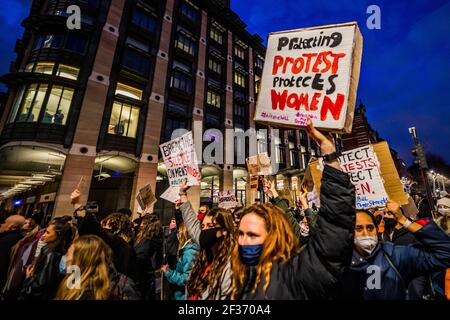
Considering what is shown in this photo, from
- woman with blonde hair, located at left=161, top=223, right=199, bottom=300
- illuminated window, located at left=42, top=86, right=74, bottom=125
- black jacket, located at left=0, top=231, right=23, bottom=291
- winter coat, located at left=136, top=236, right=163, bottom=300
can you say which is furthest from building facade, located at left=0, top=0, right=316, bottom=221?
woman with blonde hair, located at left=161, top=223, right=199, bottom=300

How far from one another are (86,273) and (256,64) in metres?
30.6

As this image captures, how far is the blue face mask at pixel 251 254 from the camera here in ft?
4.99

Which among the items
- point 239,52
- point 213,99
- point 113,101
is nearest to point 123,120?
point 113,101

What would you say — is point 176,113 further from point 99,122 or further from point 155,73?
point 99,122

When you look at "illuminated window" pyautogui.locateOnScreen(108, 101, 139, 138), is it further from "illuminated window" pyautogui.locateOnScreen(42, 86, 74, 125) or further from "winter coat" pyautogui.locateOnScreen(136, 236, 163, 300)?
"winter coat" pyautogui.locateOnScreen(136, 236, 163, 300)

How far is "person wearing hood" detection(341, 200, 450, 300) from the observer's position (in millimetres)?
1776

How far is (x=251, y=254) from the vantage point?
1527mm

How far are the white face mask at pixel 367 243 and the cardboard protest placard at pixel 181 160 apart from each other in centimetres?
320

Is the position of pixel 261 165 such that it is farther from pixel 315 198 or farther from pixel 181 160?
pixel 315 198

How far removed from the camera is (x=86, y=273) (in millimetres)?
2023

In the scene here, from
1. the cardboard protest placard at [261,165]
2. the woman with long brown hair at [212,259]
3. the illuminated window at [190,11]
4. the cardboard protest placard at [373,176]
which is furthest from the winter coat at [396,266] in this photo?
the illuminated window at [190,11]

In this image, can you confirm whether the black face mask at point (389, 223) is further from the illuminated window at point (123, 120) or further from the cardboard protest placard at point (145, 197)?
the illuminated window at point (123, 120)

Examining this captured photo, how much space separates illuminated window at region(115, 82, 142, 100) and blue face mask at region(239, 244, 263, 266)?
53.8 ft
